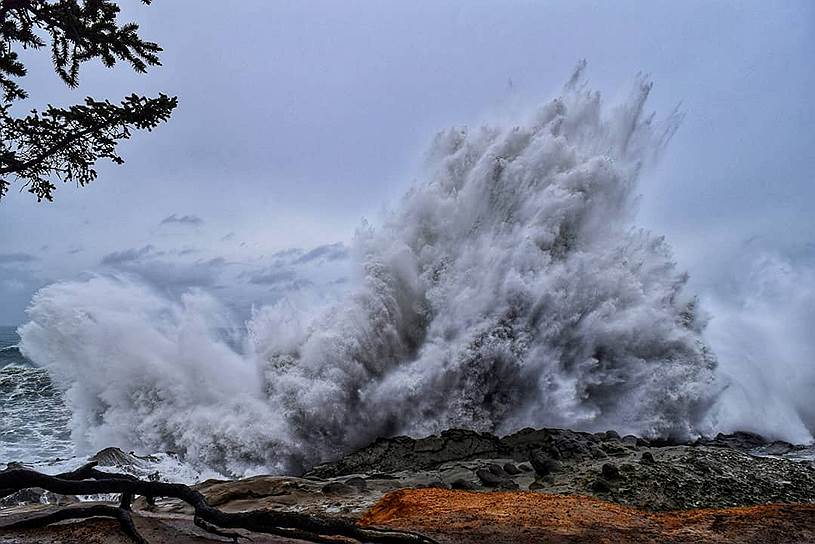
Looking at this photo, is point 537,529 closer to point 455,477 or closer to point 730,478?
point 455,477

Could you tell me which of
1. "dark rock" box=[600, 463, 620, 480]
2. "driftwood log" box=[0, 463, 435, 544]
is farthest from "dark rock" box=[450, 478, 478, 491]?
"driftwood log" box=[0, 463, 435, 544]

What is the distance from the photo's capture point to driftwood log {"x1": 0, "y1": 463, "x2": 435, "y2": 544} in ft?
15.0

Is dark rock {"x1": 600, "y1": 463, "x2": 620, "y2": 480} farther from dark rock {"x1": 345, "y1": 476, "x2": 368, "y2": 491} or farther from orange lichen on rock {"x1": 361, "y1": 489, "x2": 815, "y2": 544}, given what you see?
dark rock {"x1": 345, "y1": 476, "x2": 368, "y2": 491}

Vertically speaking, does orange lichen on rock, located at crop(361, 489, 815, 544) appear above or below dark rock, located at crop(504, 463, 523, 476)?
below

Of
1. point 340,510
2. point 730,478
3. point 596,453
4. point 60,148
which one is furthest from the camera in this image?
point 596,453

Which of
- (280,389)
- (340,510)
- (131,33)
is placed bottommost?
(340,510)

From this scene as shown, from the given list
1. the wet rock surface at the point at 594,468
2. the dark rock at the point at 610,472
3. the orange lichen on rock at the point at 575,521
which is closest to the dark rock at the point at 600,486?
the wet rock surface at the point at 594,468

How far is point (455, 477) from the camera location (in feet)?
31.6

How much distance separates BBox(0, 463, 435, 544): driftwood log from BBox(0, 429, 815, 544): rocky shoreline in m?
0.70

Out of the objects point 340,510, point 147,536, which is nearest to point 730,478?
point 340,510

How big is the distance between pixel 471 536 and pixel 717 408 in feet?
47.5

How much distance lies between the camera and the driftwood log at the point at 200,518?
4562mm

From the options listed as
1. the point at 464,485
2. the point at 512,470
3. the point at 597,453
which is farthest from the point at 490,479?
the point at 597,453

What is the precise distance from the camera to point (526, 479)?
30.5ft
